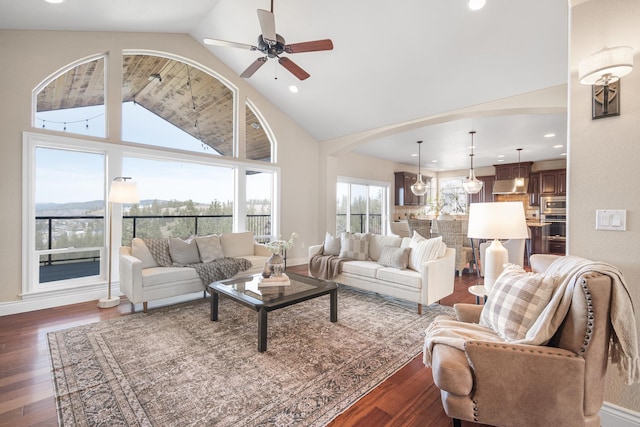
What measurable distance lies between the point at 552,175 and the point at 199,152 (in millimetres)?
9205

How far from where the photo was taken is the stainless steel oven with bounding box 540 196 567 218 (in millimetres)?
7897

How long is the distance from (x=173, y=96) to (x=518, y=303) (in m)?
5.57

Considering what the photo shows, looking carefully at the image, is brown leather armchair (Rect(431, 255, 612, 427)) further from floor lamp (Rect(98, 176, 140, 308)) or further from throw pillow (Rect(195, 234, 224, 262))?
floor lamp (Rect(98, 176, 140, 308))

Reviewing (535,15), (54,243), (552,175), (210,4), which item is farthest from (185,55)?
(552,175)

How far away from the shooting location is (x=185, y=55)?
192 inches

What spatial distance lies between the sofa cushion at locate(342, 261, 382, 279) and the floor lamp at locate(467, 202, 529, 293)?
5.11 feet

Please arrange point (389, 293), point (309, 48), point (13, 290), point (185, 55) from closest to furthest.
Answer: point (309, 48)
point (13, 290)
point (389, 293)
point (185, 55)

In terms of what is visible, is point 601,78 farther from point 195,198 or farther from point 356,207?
point 356,207

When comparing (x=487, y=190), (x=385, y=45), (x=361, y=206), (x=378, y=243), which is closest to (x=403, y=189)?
(x=361, y=206)

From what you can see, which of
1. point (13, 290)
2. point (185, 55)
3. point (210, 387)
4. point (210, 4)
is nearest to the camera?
point (210, 387)

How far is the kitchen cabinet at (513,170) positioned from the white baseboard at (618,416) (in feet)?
27.5

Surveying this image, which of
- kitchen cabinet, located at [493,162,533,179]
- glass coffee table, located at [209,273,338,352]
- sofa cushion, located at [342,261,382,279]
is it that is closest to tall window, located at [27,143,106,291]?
glass coffee table, located at [209,273,338,352]

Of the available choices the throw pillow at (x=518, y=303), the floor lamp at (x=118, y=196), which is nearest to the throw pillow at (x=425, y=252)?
the throw pillow at (x=518, y=303)

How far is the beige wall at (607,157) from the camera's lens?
1639mm
